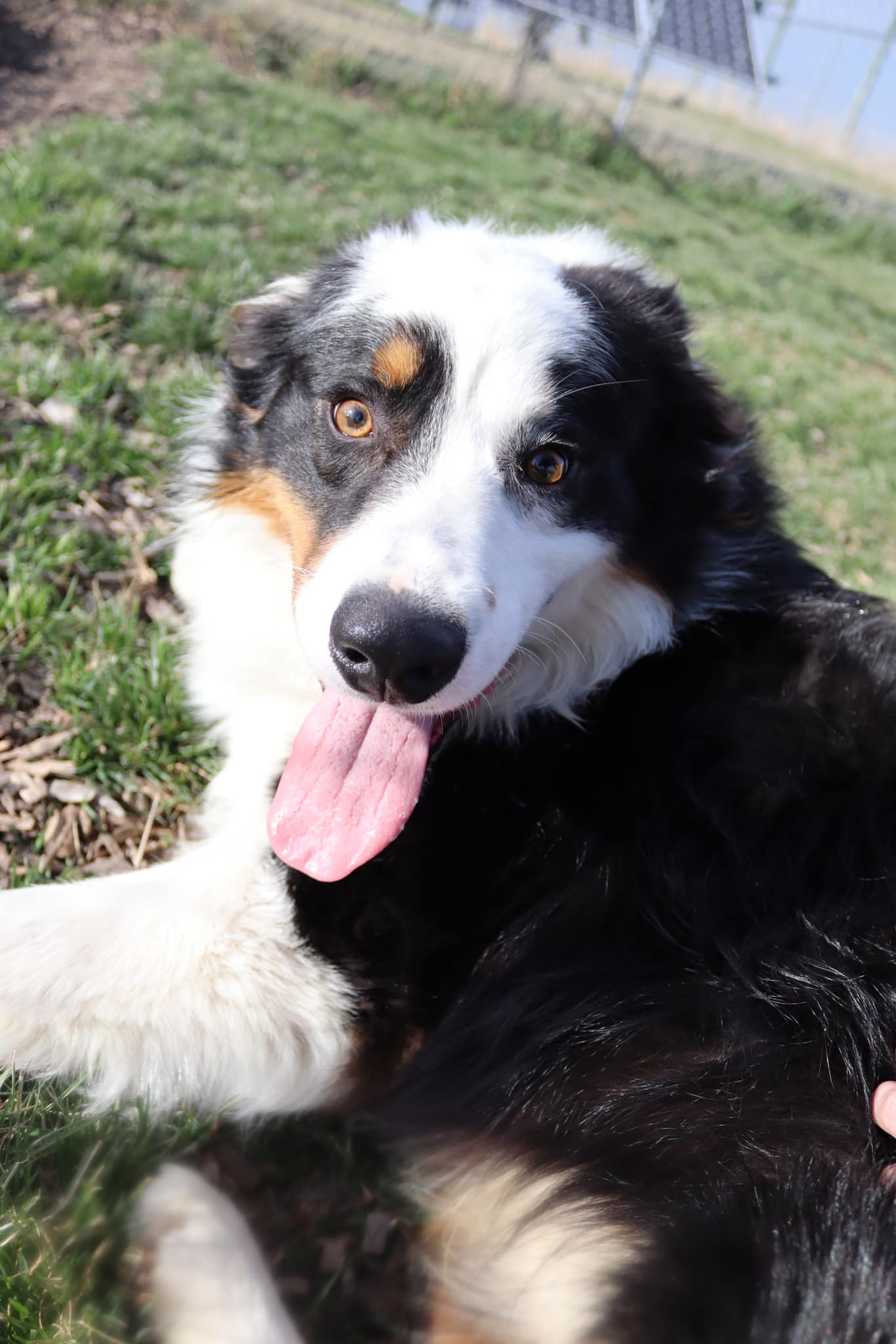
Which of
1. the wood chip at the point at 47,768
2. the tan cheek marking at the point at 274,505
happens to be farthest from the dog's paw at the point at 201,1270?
the tan cheek marking at the point at 274,505

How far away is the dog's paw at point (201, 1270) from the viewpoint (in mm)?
1979

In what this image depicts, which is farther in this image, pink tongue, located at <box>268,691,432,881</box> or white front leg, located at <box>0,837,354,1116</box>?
pink tongue, located at <box>268,691,432,881</box>

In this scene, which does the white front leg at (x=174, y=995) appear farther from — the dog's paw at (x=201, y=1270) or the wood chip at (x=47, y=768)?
the wood chip at (x=47, y=768)

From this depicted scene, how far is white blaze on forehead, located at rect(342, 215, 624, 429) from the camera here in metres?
2.49

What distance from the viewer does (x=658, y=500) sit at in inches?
115

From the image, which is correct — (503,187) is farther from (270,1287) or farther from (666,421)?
(270,1287)

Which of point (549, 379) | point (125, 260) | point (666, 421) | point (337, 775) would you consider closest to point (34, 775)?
point (337, 775)

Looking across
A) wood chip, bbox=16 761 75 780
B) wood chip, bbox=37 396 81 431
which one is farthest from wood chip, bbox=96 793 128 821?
wood chip, bbox=37 396 81 431

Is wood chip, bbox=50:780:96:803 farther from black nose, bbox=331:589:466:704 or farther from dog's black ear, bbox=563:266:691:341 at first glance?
dog's black ear, bbox=563:266:691:341

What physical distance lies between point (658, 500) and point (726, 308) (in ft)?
24.5

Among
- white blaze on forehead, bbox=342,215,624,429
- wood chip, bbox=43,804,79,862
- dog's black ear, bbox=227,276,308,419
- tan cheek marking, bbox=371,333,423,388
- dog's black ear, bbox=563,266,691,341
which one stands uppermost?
dog's black ear, bbox=563,266,691,341

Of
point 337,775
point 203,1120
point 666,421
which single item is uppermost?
point 666,421

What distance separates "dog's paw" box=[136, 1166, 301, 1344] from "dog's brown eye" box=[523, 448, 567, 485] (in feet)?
6.27

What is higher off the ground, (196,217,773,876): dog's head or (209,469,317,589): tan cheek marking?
(196,217,773,876): dog's head
